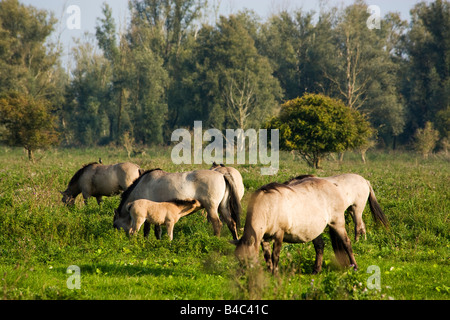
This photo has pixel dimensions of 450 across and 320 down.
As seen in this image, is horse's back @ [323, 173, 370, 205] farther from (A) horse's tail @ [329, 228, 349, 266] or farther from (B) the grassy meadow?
(A) horse's tail @ [329, 228, 349, 266]

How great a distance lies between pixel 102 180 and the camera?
14.2 metres

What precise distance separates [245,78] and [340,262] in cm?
4081

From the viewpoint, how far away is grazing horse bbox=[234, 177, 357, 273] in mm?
6332

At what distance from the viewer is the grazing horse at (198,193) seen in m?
10.5

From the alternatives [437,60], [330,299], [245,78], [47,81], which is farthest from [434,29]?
[330,299]

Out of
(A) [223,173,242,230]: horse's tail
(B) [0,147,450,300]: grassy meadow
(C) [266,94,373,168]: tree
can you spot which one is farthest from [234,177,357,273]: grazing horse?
(C) [266,94,373,168]: tree

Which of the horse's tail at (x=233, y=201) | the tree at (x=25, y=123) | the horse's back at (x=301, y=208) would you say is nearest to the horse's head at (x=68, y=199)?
the horse's tail at (x=233, y=201)

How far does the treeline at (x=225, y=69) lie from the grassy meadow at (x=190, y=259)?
107 feet

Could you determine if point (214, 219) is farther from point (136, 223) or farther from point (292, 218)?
point (292, 218)

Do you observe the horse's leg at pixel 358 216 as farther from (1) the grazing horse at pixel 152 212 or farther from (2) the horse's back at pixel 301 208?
(1) the grazing horse at pixel 152 212

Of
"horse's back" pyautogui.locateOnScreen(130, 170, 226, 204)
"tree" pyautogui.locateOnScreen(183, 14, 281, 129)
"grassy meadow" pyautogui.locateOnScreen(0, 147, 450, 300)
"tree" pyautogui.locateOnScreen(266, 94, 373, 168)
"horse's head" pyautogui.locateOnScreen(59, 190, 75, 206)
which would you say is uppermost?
"tree" pyautogui.locateOnScreen(183, 14, 281, 129)

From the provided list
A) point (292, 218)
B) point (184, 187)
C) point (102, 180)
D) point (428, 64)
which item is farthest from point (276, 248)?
point (428, 64)

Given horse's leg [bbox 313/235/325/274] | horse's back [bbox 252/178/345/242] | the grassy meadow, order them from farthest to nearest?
horse's leg [bbox 313/235/325/274] < horse's back [bbox 252/178/345/242] < the grassy meadow

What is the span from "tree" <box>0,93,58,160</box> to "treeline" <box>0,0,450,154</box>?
43.1 feet
